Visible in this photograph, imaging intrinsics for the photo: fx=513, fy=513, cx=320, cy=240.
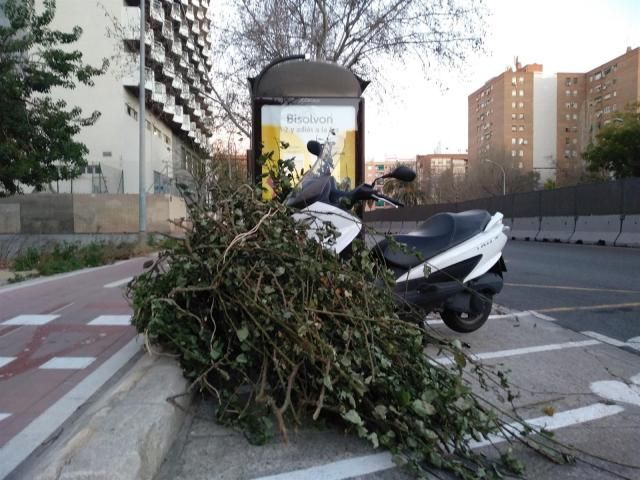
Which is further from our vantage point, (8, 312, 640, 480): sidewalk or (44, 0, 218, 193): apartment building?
(44, 0, 218, 193): apartment building

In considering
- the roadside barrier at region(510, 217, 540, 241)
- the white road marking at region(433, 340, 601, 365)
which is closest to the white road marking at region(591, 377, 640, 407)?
the white road marking at region(433, 340, 601, 365)

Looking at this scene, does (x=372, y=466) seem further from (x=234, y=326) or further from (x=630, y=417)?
(x=630, y=417)

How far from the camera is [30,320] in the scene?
5.62 metres

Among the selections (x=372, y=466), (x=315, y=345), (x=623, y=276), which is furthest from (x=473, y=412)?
(x=623, y=276)

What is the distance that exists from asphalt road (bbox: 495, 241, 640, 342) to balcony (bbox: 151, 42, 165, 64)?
21.9m

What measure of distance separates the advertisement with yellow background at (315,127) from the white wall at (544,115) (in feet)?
374

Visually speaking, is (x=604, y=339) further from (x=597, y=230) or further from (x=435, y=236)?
(x=597, y=230)

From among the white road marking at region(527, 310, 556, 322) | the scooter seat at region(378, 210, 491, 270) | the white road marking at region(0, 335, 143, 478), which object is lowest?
the white road marking at region(0, 335, 143, 478)

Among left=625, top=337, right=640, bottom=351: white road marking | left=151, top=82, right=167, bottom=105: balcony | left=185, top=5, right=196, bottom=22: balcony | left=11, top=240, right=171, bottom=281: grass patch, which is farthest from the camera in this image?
left=185, top=5, right=196, bottom=22: balcony

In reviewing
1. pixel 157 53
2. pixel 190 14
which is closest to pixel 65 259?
pixel 157 53

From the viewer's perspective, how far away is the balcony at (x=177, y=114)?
137ft

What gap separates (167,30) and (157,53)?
316 inches

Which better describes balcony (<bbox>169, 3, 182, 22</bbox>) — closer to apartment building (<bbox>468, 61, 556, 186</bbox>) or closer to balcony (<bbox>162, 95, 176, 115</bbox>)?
balcony (<bbox>162, 95, 176, 115</bbox>)

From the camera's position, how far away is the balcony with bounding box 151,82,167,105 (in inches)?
1269
